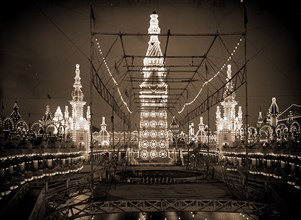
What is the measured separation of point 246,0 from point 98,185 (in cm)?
1552

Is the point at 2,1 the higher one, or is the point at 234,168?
the point at 2,1

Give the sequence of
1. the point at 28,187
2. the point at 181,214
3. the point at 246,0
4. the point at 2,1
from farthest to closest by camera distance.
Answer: the point at 181,214, the point at 28,187, the point at 246,0, the point at 2,1

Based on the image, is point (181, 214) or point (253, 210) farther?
point (181, 214)

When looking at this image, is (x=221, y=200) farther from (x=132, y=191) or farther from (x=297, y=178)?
(x=297, y=178)

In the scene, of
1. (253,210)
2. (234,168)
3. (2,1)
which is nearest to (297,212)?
(253,210)

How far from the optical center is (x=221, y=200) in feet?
63.7

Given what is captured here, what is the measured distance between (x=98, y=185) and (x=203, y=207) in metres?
9.77

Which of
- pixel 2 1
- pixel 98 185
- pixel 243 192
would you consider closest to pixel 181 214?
pixel 98 185

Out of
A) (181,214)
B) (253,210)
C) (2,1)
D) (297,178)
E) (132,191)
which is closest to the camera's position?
(2,1)

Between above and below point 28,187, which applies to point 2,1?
above

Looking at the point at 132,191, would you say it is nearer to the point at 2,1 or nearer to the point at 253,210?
the point at 253,210

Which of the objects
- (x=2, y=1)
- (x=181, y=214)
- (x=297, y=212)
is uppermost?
(x=2, y=1)

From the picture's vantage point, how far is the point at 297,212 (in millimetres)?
19750

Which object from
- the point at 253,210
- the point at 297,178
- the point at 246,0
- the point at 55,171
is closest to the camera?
the point at 246,0
